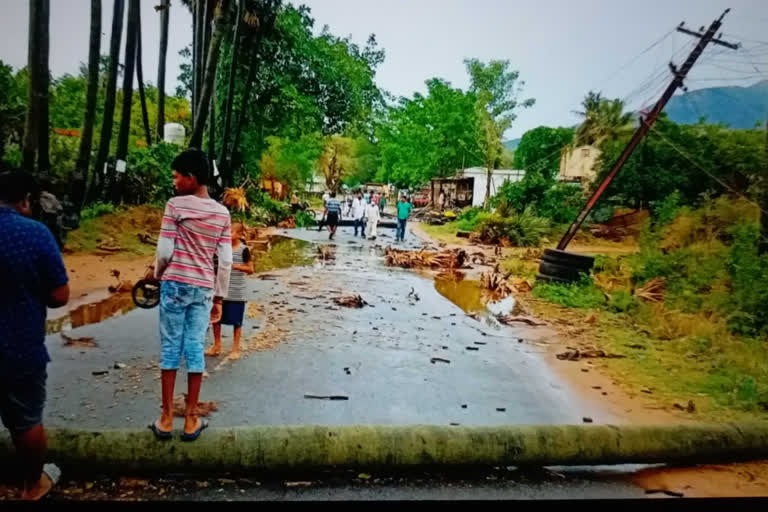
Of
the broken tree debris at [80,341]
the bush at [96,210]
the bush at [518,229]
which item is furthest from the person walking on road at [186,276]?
the bush at [518,229]

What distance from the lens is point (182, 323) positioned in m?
2.94

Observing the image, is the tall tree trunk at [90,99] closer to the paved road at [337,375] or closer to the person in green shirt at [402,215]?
the paved road at [337,375]

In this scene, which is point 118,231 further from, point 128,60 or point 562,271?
point 562,271

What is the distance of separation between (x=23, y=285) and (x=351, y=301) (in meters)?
6.39

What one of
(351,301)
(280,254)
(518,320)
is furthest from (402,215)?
(518,320)

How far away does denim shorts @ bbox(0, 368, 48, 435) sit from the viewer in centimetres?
229

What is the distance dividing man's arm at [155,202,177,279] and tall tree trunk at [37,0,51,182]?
3945 millimetres

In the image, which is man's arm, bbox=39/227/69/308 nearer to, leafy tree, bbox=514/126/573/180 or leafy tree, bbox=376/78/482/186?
leafy tree, bbox=514/126/573/180

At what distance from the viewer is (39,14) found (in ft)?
17.4

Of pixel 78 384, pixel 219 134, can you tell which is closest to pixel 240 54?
pixel 219 134

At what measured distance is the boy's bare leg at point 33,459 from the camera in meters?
2.40

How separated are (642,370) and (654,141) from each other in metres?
16.7

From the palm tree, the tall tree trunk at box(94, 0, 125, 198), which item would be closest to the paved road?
the tall tree trunk at box(94, 0, 125, 198)

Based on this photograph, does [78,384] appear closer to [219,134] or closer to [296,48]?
[296,48]
